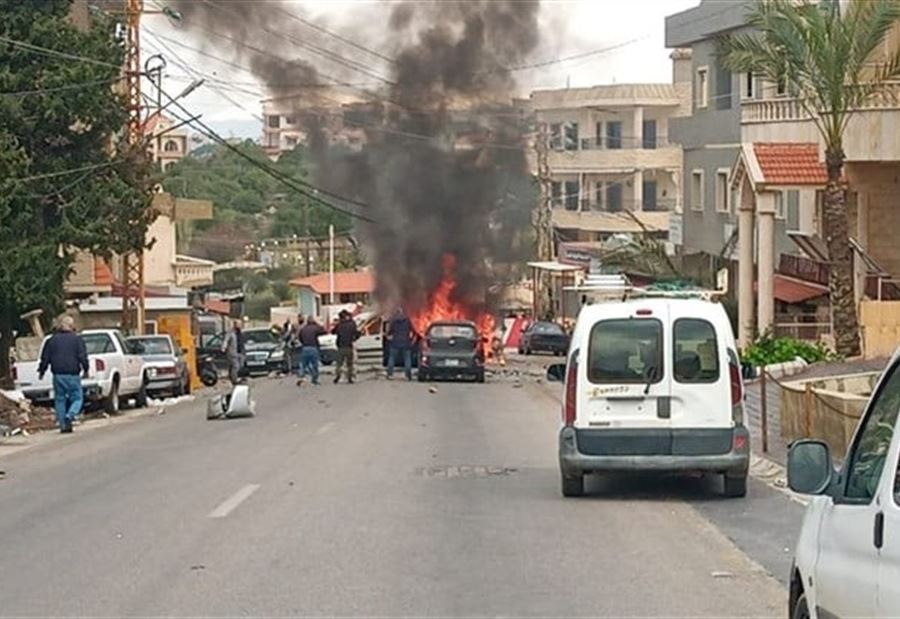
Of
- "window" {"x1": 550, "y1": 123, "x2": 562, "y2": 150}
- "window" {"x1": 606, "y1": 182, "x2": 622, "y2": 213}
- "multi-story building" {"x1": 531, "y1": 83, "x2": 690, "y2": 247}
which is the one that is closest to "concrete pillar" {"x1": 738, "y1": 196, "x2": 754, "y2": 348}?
"multi-story building" {"x1": 531, "y1": 83, "x2": 690, "y2": 247}

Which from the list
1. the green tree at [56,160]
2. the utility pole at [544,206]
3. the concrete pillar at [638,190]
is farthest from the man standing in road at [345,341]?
the concrete pillar at [638,190]

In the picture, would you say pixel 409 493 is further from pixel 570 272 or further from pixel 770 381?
pixel 570 272

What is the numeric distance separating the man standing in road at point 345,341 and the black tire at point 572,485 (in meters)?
23.9

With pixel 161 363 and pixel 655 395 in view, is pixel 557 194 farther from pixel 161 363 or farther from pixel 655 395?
pixel 655 395

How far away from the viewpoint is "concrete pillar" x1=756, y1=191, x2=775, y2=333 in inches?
1400

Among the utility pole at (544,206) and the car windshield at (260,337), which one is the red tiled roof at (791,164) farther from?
the utility pole at (544,206)

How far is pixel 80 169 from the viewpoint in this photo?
38.4m

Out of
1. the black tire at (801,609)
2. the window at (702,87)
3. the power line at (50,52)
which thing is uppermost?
the window at (702,87)

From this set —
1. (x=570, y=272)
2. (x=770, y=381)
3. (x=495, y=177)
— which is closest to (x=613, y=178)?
(x=495, y=177)

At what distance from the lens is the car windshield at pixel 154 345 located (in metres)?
36.0

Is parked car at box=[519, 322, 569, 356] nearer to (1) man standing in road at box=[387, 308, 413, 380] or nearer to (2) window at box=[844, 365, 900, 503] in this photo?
(1) man standing in road at box=[387, 308, 413, 380]

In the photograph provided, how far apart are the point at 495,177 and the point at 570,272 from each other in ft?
21.5

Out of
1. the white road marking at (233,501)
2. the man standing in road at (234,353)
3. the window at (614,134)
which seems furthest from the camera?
the window at (614,134)

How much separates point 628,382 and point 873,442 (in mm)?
9186
